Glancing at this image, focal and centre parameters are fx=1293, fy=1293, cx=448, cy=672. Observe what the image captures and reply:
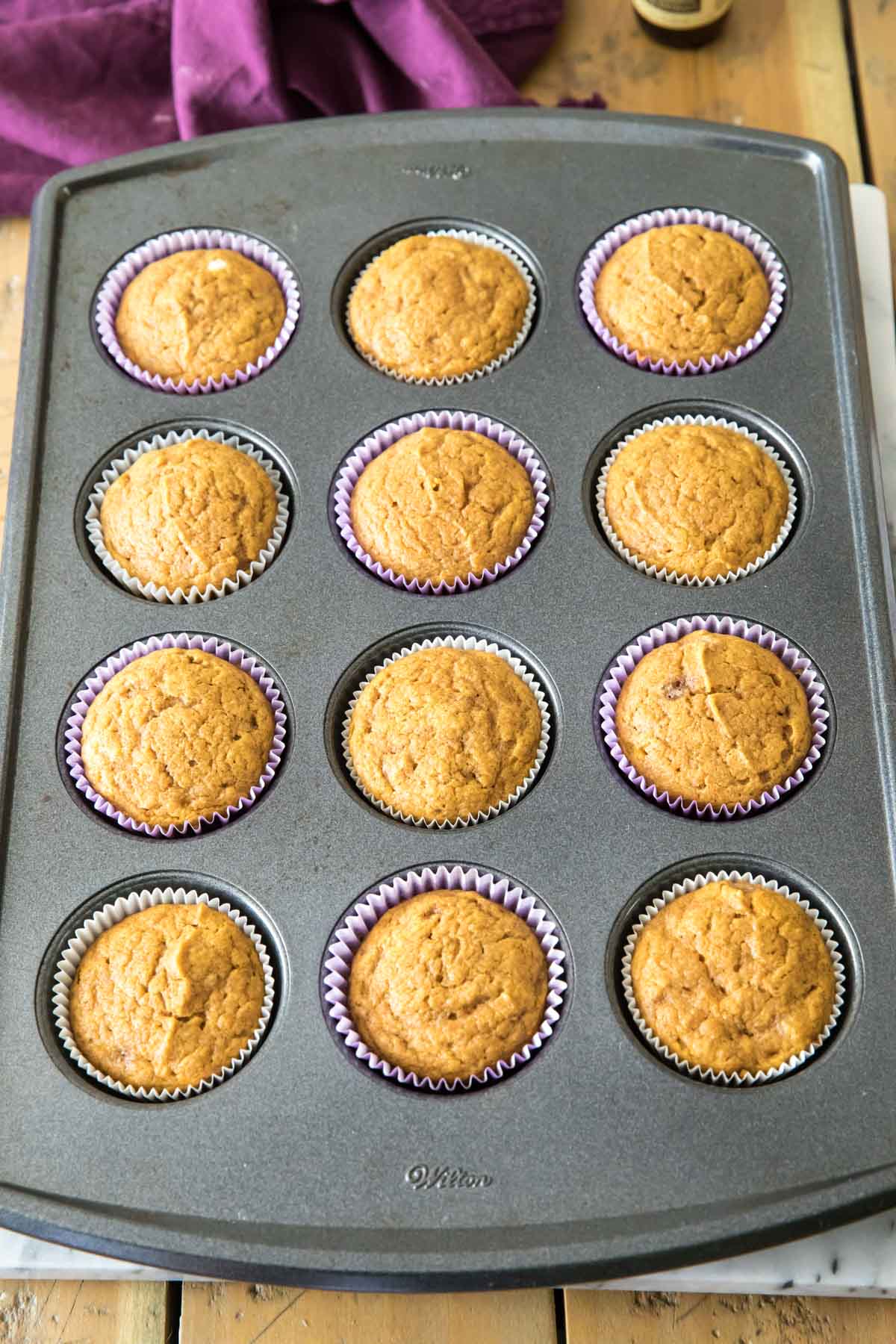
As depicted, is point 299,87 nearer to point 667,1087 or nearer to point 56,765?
point 56,765

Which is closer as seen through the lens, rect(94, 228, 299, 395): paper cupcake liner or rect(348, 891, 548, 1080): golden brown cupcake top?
rect(348, 891, 548, 1080): golden brown cupcake top

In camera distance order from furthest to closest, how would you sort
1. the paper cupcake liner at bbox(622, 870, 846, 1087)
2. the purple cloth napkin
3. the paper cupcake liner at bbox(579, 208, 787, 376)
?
the purple cloth napkin < the paper cupcake liner at bbox(579, 208, 787, 376) < the paper cupcake liner at bbox(622, 870, 846, 1087)

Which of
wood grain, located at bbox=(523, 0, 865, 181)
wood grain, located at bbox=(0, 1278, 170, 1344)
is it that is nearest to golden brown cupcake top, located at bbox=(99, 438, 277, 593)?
wood grain, located at bbox=(0, 1278, 170, 1344)

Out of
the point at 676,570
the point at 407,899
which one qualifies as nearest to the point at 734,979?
the point at 407,899

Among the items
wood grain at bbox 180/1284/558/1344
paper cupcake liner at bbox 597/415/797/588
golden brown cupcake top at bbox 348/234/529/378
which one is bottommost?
wood grain at bbox 180/1284/558/1344

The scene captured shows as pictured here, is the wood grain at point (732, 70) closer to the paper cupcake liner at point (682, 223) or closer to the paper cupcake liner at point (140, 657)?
the paper cupcake liner at point (682, 223)

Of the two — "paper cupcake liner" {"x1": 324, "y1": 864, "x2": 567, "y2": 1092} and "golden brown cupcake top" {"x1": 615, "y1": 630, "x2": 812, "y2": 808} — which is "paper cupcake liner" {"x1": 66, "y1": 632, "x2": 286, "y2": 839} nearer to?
"paper cupcake liner" {"x1": 324, "y1": 864, "x2": 567, "y2": 1092}
